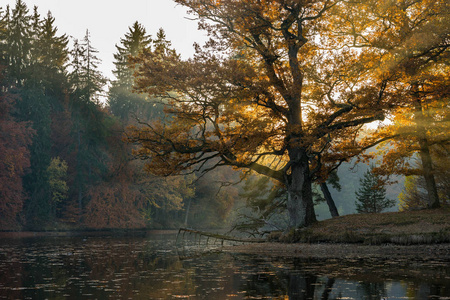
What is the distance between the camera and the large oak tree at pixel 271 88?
21.5m

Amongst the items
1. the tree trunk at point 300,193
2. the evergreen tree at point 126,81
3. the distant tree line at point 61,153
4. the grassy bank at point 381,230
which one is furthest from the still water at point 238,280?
the evergreen tree at point 126,81

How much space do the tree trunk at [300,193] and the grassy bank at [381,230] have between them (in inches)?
28.5

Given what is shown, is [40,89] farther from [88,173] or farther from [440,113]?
[440,113]

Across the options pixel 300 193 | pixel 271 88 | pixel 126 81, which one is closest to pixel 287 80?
pixel 271 88

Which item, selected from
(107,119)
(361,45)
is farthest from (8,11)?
(361,45)

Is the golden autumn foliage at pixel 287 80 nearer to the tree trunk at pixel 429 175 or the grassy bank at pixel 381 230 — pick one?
the grassy bank at pixel 381 230

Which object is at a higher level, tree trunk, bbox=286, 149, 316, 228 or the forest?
the forest

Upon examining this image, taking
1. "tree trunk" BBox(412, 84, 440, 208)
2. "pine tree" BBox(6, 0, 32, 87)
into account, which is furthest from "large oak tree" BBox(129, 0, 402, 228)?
"pine tree" BBox(6, 0, 32, 87)

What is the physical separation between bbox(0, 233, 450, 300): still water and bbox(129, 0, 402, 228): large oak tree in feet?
24.7

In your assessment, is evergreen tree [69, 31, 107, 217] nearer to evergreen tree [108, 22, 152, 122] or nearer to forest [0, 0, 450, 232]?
evergreen tree [108, 22, 152, 122]

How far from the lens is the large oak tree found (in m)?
21.5

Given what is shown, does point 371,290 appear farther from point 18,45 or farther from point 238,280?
point 18,45

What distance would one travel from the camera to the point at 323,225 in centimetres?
2314

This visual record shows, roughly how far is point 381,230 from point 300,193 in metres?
4.63
